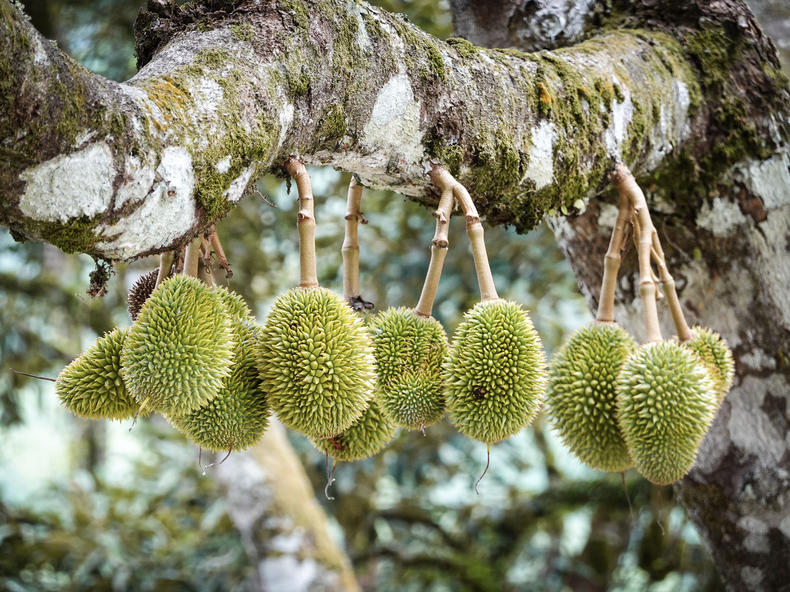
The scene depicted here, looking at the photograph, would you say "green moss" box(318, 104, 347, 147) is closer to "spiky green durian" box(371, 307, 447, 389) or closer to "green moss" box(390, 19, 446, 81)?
"green moss" box(390, 19, 446, 81)

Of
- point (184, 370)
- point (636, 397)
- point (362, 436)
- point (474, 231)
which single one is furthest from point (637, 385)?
point (184, 370)

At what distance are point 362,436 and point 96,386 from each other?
455 mm

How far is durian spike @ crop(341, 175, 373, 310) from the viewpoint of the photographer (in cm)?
141

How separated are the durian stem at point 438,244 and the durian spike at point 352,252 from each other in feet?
0.38

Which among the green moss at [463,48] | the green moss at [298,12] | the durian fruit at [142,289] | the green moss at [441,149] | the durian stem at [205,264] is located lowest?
the durian fruit at [142,289]

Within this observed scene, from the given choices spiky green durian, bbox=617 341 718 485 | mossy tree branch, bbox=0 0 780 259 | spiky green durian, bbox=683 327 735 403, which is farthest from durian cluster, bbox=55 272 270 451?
spiky green durian, bbox=683 327 735 403

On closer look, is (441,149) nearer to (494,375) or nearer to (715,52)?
(494,375)

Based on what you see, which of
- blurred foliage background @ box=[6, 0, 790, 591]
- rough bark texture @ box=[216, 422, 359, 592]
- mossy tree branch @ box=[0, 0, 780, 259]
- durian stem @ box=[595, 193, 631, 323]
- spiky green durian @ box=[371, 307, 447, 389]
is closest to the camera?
mossy tree branch @ box=[0, 0, 780, 259]

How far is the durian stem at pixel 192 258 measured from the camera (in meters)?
1.17

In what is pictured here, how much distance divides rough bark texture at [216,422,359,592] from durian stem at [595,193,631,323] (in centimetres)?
206

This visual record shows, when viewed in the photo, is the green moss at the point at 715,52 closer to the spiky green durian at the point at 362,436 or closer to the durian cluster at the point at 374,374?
the durian cluster at the point at 374,374

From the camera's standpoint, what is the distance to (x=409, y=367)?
1.27m

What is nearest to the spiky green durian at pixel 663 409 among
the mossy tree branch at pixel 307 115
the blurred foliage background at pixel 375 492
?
the mossy tree branch at pixel 307 115

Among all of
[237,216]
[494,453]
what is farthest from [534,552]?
[237,216]
